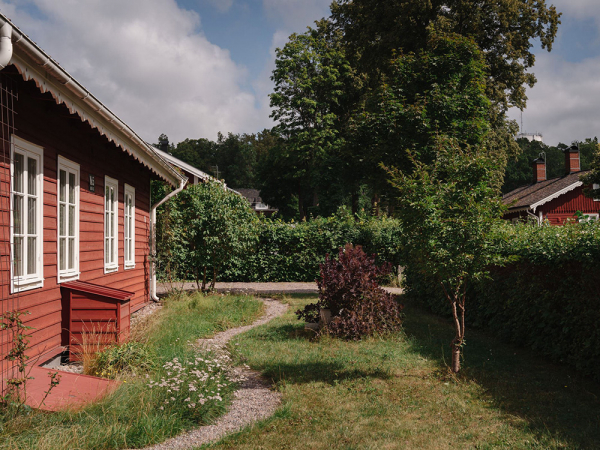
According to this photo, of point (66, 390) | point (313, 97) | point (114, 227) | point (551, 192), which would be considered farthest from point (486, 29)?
point (313, 97)

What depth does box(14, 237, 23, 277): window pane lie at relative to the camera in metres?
4.85

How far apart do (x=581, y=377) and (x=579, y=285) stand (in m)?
1.13

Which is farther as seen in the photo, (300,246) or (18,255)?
(300,246)

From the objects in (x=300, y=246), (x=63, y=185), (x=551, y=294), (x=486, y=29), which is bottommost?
(x=551, y=294)

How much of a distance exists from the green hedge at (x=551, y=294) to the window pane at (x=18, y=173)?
471 cm

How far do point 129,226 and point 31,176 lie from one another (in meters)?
4.71

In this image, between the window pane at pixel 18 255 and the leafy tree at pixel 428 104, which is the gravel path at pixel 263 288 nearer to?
the leafy tree at pixel 428 104

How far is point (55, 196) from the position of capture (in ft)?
19.6

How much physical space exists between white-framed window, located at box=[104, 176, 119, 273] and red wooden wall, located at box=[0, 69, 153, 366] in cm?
18

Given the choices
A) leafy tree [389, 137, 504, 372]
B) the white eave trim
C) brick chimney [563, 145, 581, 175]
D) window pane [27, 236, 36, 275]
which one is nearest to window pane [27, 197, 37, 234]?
window pane [27, 236, 36, 275]

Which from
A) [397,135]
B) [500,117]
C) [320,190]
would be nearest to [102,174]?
[397,135]

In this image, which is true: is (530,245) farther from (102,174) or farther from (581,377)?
(102,174)

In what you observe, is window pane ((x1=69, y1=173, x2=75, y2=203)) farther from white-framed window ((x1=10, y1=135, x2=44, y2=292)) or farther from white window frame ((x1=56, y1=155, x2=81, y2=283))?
white-framed window ((x1=10, y1=135, x2=44, y2=292))

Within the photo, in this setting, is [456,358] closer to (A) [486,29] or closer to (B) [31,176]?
(B) [31,176]
